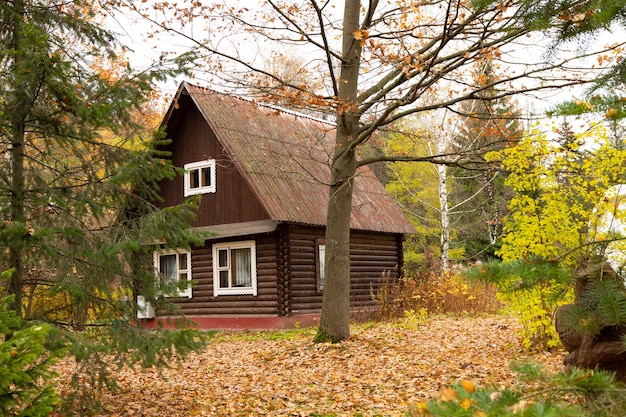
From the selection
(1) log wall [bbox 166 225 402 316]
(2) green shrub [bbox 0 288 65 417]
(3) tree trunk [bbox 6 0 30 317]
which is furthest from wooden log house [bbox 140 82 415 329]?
(2) green shrub [bbox 0 288 65 417]

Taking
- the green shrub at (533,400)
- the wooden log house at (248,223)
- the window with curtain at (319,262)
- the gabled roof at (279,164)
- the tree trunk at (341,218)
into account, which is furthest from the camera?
the window with curtain at (319,262)

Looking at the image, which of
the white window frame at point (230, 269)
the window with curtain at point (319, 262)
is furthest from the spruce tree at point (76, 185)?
the window with curtain at point (319, 262)

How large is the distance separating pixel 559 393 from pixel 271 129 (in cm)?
1795

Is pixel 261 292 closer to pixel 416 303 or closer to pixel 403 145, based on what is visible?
pixel 416 303

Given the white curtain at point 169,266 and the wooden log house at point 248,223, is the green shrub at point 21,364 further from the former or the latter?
→ the white curtain at point 169,266

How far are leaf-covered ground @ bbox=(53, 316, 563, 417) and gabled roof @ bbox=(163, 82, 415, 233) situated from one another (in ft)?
15.6

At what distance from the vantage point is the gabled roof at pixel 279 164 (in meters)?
16.7

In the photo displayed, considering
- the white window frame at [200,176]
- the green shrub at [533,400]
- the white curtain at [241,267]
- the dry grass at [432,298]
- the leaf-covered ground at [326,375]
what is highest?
the white window frame at [200,176]

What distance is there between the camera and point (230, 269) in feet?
60.3

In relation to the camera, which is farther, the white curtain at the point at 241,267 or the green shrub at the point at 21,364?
the white curtain at the point at 241,267

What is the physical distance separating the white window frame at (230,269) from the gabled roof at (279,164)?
1.86 metres

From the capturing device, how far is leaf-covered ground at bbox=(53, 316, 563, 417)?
8.03 m

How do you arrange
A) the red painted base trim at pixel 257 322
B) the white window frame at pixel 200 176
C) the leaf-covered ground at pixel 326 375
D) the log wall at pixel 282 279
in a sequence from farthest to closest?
the white window frame at pixel 200 176 → the log wall at pixel 282 279 → the red painted base trim at pixel 257 322 → the leaf-covered ground at pixel 326 375

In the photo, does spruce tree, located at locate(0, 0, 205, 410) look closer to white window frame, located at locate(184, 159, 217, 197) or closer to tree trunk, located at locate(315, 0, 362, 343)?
tree trunk, located at locate(315, 0, 362, 343)
